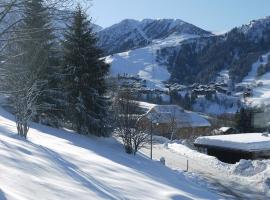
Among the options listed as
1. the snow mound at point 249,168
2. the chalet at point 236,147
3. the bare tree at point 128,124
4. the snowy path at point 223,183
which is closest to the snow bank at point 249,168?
the snow mound at point 249,168

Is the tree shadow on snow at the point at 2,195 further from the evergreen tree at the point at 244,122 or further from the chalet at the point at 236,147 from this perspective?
the evergreen tree at the point at 244,122

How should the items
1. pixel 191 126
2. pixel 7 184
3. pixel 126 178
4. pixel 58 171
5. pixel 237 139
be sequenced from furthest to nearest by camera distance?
pixel 191 126 < pixel 237 139 < pixel 126 178 < pixel 58 171 < pixel 7 184

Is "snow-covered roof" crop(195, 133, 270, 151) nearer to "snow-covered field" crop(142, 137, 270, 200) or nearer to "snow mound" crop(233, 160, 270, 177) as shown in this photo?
"snow-covered field" crop(142, 137, 270, 200)

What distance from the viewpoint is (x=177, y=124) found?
3209 inches

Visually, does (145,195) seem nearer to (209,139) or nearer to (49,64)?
(49,64)

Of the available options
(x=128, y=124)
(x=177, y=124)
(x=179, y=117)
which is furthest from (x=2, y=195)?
(x=179, y=117)

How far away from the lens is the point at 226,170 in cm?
3322

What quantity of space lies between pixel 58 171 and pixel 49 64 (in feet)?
74.2

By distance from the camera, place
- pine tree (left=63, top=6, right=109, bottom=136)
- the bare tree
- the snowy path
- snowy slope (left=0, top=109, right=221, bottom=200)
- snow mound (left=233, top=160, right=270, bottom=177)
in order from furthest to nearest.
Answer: pine tree (left=63, top=6, right=109, bottom=136)
snow mound (left=233, top=160, right=270, bottom=177)
the bare tree
the snowy path
snowy slope (left=0, top=109, right=221, bottom=200)

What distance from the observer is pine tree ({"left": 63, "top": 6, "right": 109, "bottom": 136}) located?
33.6m

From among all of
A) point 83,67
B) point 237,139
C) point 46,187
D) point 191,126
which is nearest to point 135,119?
point 83,67

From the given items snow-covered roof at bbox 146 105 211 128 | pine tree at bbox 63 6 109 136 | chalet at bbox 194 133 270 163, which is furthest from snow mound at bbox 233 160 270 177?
snow-covered roof at bbox 146 105 211 128

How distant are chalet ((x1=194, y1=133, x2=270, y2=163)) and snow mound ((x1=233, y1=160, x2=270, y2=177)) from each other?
28.0ft

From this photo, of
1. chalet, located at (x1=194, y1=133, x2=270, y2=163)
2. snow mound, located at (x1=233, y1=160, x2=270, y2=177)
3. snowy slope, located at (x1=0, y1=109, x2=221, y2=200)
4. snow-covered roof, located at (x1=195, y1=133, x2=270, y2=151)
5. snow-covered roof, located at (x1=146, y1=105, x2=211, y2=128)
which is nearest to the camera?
snowy slope, located at (x1=0, y1=109, x2=221, y2=200)
